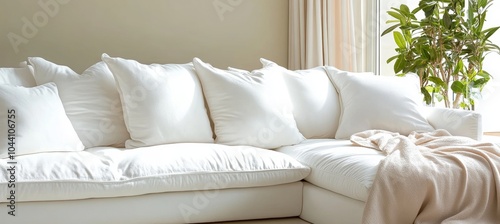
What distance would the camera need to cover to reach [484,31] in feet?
16.7

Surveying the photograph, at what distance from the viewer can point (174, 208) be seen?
12.2 feet

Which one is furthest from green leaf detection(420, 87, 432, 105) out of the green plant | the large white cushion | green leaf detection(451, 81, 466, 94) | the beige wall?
the large white cushion

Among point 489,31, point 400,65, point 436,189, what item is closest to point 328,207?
point 436,189

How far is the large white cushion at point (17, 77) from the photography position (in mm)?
4168

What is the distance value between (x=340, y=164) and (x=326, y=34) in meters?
2.33

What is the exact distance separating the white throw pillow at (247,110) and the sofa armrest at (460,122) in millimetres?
852

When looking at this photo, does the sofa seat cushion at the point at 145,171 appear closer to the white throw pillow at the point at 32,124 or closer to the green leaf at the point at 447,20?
the white throw pillow at the point at 32,124

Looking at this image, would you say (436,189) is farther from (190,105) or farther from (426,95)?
(426,95)

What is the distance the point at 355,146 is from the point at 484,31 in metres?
1.55

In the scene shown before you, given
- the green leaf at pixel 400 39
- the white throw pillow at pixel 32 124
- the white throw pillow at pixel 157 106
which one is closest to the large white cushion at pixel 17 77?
the white throw pillow at pixel 32 124

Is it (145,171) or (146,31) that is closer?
(145,171)

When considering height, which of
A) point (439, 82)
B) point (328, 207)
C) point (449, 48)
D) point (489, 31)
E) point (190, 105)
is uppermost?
point (489, 31)

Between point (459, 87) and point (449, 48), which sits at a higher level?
point (449, 48)

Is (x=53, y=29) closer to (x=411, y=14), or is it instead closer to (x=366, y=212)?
(x=411, y=14)
